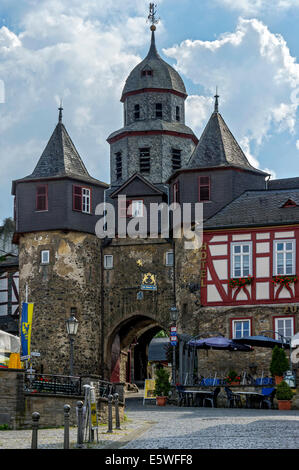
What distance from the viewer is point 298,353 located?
38.0 metres

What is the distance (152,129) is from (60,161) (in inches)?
421

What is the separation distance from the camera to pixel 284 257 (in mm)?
40688

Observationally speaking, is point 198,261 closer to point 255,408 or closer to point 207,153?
point 207,153

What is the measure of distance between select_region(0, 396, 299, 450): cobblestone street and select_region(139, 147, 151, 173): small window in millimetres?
28349

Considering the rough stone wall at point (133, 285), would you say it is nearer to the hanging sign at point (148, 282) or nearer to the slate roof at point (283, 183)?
the hanging sign at point (148, 282)

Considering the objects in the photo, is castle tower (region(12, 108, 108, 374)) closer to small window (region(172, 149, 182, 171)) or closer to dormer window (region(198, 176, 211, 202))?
dormer window (region(198, 176, 211, 202))

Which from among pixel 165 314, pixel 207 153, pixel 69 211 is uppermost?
pixel 207 153

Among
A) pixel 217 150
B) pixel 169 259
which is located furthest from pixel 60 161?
pixel 217 150

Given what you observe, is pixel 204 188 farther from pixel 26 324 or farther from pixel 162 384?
pixel 26 324

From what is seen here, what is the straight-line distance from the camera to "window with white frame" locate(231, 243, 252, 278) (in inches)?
1619

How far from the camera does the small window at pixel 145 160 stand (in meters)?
56.7
